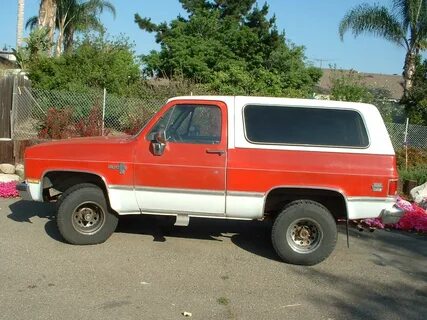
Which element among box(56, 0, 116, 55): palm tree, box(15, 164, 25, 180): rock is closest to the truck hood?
box(15, 164, 25, 180): rock

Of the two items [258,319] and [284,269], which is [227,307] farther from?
[284,269]

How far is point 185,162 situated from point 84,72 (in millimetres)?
13562

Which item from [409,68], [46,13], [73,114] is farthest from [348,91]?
[46,13]

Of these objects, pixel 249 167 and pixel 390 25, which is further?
pixel 390 25

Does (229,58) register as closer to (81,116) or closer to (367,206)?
(81,116)

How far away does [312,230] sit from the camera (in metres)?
6.47

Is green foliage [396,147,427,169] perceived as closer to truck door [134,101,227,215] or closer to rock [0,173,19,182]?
truck door [134,101,227,215]

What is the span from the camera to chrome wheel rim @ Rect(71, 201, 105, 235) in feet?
22.1

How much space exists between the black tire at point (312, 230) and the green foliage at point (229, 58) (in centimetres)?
1382

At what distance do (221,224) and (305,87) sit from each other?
17.2 metres

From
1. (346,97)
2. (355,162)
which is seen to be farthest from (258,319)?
(346,97)

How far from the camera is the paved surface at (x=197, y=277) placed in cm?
496

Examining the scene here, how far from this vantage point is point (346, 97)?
16891 millimetres

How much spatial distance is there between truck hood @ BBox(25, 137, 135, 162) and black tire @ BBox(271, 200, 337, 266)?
199 centimetres
